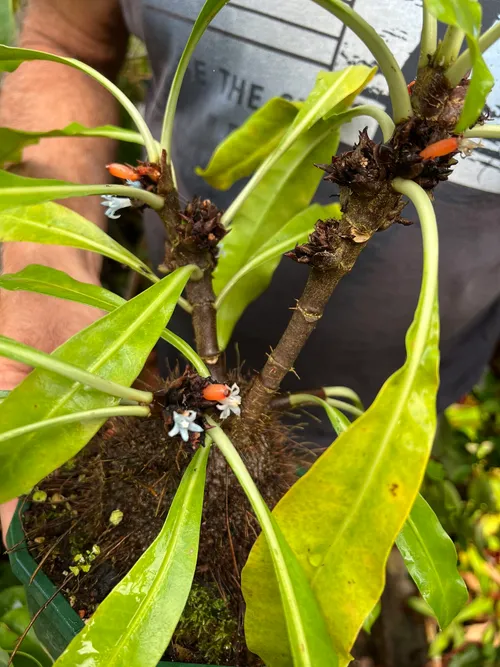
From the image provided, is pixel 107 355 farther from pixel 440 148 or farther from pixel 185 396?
Answer: pixel 440 148

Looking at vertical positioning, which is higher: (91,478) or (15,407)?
(15,407)

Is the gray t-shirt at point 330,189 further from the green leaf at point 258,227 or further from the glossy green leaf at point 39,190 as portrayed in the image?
the glossy green leaf at point 39,190

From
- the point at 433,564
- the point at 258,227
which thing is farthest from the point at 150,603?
the point at 258,227

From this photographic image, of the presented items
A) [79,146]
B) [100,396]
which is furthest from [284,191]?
[79,146]

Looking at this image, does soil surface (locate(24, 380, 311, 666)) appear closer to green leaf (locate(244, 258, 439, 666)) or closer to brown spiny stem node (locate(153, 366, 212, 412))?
brown spiny stem node (locate(153, 366, 212, 412))

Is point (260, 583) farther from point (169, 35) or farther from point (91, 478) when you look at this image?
point (169, 35)

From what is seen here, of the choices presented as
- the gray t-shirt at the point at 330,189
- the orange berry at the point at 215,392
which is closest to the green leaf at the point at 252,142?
the gray t-shirt at the point at 330,189
